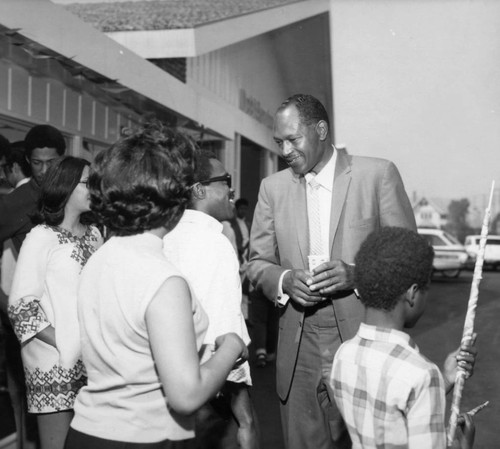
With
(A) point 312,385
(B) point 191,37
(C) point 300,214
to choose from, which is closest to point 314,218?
(C) point 300,214

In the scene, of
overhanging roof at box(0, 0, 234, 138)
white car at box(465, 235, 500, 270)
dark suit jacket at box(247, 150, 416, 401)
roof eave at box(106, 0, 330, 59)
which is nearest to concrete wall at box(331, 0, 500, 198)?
dark suit jacket at box(247, 150, 416, 401)

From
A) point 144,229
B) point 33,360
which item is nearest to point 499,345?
point 33,360

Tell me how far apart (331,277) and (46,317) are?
1.34m

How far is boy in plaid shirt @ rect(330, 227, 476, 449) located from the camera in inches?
84.4

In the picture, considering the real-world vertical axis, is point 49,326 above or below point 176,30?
below

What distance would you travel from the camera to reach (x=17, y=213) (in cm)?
402

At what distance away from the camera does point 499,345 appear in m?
10.2

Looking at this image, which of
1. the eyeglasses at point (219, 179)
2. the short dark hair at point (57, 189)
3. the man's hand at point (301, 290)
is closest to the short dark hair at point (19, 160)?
the short dark hair at point (57, 189)

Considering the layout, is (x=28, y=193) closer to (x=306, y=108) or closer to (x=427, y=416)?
(x=306, y=108)

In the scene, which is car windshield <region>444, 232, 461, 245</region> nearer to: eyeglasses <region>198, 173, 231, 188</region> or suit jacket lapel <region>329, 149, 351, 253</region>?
suit jacket lapel <region>329, 149, 351, 253</region>

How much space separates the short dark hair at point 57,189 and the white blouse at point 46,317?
0.18 metres

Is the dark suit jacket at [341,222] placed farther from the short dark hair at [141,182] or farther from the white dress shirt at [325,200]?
the short dark hair at [141,182]

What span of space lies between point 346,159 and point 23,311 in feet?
5.69

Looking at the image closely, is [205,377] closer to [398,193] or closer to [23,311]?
[23,311]
